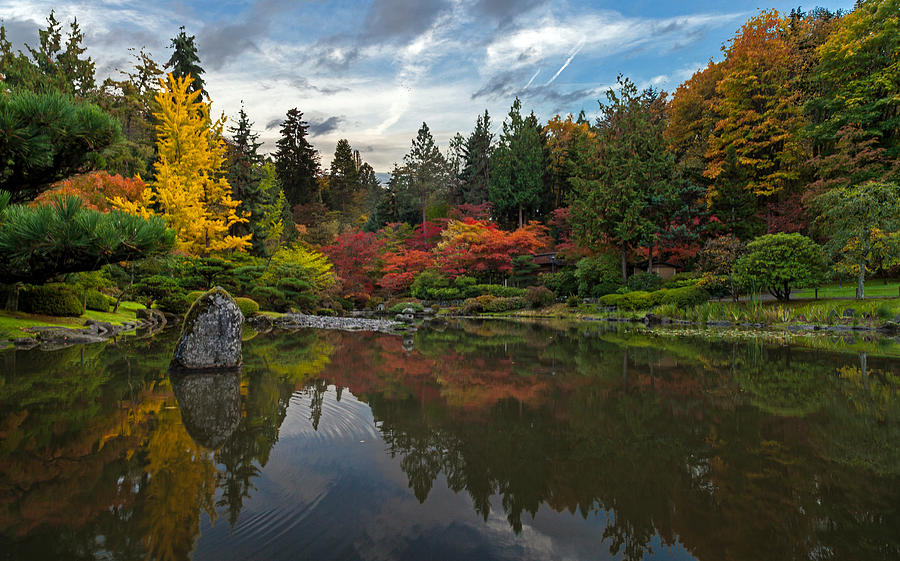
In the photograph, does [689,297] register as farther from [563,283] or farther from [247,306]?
[247,306]

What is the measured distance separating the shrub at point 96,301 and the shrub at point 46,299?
1727 mm

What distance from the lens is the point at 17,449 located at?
127 inches

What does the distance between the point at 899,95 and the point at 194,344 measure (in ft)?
77.0

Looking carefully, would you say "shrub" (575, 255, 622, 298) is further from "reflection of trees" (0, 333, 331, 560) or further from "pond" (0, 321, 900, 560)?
"reflection of trees" (0, 333, 331, 560)

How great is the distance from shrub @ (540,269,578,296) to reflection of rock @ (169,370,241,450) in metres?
19.2

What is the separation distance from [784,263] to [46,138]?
18.0 meters

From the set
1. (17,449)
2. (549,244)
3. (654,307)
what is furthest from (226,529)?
(549,244)

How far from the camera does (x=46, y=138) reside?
5.13m

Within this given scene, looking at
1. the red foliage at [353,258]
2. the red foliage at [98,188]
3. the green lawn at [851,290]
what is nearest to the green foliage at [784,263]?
the green lawn at [851,290]

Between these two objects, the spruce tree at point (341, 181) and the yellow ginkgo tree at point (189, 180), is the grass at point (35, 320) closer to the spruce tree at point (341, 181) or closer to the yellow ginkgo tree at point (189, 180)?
the yellow ginkgo tree at point (189, 180)

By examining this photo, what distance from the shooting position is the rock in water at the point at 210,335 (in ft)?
20.5

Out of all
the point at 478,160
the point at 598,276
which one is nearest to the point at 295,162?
the point at 478,160

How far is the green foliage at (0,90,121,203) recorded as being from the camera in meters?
4.92

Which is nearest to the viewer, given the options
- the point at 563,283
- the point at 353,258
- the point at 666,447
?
the point at 666,447
